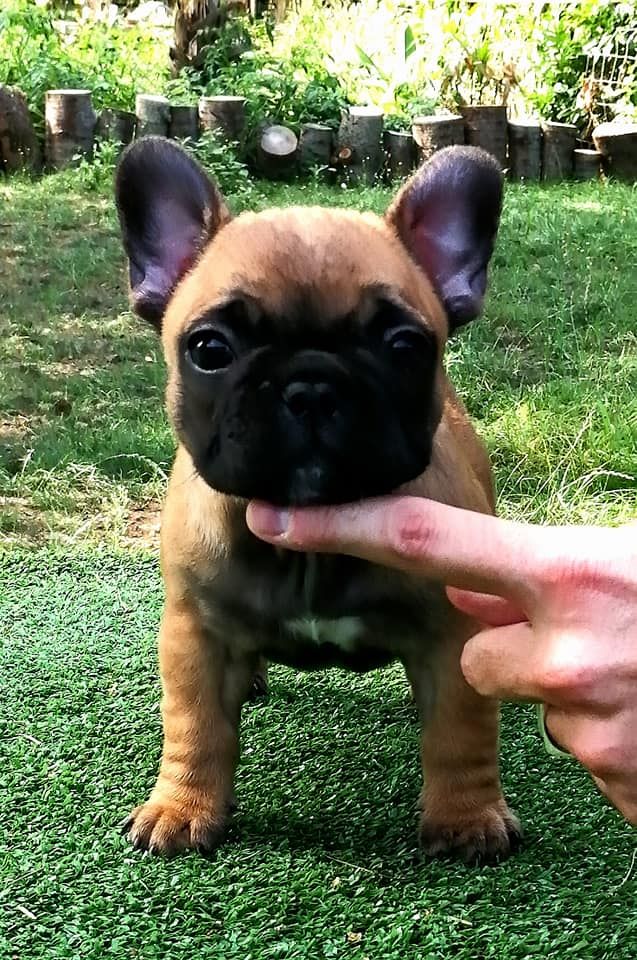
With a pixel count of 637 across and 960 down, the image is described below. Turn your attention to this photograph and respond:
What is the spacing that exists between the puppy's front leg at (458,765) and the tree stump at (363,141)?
652 cm

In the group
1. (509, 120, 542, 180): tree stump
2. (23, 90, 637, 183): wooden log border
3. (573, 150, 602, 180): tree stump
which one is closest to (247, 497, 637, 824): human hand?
(23, 90, 637, 183): wooden log border

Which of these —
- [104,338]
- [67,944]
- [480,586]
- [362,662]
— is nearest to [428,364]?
[480,586]

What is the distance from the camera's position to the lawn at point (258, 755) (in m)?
1.64

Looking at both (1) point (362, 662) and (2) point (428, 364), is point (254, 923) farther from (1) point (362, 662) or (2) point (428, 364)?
(2) point (428, 364)

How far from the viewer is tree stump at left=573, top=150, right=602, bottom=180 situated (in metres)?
8.13

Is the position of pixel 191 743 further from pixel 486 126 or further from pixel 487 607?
pixel 486 126

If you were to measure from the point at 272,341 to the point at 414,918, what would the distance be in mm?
885

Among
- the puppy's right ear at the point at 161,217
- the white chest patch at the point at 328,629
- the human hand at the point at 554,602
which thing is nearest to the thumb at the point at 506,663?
the human hand at the point at 554,602

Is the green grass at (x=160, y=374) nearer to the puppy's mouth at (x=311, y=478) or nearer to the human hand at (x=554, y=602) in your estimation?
the puppy's mouth at (x=311, y=478)

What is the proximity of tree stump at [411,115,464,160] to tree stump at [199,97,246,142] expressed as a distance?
125cm

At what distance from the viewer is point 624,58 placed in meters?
8.27

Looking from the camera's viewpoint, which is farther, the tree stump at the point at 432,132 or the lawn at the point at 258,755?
the tree stump at the point at 432,132

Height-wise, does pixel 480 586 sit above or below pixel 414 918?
above

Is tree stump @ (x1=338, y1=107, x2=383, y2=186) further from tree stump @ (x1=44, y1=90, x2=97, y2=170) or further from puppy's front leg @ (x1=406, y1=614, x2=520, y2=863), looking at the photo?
puppy's front leg @ (x1=406, y1=614, x2=520, y2=863)
